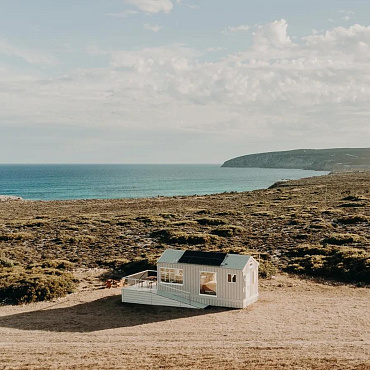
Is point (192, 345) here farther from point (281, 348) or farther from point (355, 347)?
point (355, 347)

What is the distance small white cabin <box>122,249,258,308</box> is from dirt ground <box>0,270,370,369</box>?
2.33 feet

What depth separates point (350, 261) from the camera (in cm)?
3158

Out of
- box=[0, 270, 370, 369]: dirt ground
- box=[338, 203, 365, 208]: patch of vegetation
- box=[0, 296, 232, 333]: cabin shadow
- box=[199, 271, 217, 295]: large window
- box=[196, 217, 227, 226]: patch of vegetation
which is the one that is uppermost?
box=[338, 203, 365, 208]: patch of vegetation

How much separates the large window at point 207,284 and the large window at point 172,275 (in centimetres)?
114

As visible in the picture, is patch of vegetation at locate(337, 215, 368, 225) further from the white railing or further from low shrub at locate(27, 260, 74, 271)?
low shrub at locate(27, 260, 74, 271)

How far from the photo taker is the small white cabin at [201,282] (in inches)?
952

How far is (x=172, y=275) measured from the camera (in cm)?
2580

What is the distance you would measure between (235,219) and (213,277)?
2362cm

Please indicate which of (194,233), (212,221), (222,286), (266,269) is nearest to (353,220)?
(212,221)

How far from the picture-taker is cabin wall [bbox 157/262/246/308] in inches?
945

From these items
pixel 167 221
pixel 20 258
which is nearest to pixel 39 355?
pixel 20 258

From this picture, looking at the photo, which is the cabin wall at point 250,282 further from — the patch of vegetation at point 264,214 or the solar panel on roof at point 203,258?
the patch of vegetation at point 264,214

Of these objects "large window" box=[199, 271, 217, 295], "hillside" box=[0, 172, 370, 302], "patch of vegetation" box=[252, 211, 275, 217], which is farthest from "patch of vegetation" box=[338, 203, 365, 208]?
"large window" box=[199, 271, 217, 295]

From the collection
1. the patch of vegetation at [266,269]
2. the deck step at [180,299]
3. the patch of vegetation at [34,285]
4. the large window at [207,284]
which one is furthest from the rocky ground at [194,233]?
the deck step at [180,299]
